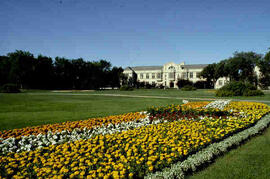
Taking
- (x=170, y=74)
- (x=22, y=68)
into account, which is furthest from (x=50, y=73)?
(x=170, y=74)

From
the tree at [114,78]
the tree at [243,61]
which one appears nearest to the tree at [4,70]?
the tree at [114,78]

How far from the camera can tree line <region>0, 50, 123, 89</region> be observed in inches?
2010

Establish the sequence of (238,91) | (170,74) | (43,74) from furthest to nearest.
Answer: (170,74) < (43,74) < (238,91)

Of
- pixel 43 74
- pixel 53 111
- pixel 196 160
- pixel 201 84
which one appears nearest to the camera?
pixel 196 160

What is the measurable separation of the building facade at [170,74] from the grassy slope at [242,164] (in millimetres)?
66360

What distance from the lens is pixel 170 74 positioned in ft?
243

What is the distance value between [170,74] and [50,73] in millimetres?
42325

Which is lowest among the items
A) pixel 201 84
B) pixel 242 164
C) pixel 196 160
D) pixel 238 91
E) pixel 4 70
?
pixel 242 164

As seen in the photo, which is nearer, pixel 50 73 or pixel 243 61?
pixel 243 61

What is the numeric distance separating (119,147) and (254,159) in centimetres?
317

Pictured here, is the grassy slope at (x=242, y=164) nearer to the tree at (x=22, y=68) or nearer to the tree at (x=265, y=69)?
the tree at (x=265, y=69)

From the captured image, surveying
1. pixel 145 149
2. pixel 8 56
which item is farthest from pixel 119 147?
pixel 8 56

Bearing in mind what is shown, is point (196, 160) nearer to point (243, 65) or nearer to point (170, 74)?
point (243, 65)

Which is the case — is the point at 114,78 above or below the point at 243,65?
below
